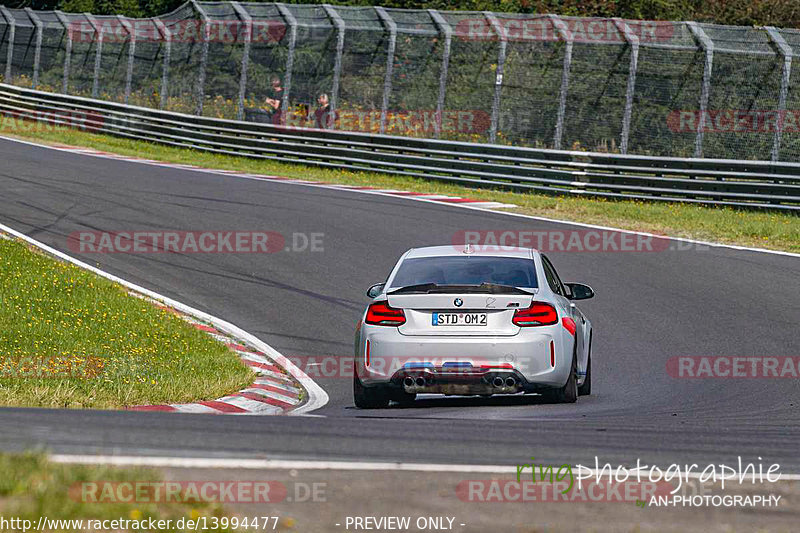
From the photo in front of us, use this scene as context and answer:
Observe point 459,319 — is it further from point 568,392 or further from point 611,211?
point 611,211

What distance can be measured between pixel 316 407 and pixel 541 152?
1497cm

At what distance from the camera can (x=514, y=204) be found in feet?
73.7

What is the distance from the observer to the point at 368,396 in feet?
A: 30.6

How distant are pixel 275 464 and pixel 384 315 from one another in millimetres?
3742

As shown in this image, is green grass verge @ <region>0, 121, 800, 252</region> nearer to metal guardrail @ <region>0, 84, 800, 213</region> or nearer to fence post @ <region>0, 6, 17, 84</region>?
metal guardrail @ <region>0, 84, 800, 213</region>

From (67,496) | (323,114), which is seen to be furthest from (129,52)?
(67,496)

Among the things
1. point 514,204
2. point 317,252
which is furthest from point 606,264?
point 514,204

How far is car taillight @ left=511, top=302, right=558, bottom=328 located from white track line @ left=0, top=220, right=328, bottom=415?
2125mm

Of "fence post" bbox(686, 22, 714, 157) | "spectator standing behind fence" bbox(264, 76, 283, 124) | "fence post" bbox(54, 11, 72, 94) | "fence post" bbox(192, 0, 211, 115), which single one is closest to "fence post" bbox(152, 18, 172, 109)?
"fence post" bbox(192, 0, 211, 115)

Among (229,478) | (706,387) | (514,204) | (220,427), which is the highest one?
(229,478)

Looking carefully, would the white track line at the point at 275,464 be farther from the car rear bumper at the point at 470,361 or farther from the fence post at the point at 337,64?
the fence post at the point at 337,64

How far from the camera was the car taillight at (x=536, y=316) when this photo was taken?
892cm

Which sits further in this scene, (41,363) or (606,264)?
(606,264)

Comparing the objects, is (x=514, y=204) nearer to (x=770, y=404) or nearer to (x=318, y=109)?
(x=318, y=109)
